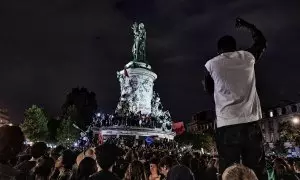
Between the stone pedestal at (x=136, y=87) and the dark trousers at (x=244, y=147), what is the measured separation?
250 ft

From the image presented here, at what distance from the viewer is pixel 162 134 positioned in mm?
80375

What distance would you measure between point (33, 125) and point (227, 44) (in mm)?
74212

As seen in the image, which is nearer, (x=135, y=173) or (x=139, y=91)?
(x=135, y=173)

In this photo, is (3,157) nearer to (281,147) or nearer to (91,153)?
(91,153)

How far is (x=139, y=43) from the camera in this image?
93062mm

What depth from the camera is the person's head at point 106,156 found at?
545 cm

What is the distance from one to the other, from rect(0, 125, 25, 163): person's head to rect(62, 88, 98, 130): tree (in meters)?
104

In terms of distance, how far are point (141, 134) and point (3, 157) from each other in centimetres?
7135

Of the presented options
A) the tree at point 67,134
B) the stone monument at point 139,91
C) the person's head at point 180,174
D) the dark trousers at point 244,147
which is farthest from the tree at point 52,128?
the dark trousers at point 244,147

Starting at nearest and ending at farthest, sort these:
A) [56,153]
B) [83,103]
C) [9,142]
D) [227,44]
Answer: [9,142], [227,44], [56,153], [83,103]

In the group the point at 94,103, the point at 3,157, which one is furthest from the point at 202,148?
the point at 3,157

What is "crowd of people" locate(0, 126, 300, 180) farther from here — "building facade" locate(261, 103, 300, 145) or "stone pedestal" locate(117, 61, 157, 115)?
"building facade" locate(261, 103, 300, 145)

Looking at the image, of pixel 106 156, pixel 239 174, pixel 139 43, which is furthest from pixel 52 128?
pixel 239 174

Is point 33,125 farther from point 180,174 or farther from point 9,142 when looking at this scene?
point 9,142
